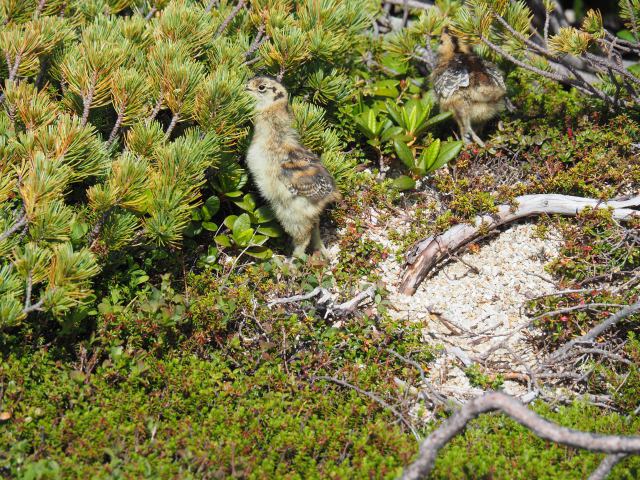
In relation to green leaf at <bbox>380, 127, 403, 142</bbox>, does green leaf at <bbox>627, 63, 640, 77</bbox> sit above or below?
above

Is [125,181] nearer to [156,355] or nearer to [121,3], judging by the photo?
[156,355]

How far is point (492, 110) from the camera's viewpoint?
6289 millimetres

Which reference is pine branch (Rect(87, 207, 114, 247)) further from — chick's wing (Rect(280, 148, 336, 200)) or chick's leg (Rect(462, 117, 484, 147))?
chick's leg (Rect(462, 117, 484, 147))

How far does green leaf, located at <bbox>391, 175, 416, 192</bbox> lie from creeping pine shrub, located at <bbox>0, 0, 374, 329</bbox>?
40 centimetres

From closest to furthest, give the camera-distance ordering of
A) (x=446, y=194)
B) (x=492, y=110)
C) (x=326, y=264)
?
(x=326, y=264) → (x=446, y=194) → (x=492, y=110)

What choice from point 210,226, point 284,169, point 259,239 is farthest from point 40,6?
point 259,239

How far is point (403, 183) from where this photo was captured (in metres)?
5.91

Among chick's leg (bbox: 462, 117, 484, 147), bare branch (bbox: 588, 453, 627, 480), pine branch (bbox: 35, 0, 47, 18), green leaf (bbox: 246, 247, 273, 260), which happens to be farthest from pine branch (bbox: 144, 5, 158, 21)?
bare branch (bbox: 588, 453, 627, 480)

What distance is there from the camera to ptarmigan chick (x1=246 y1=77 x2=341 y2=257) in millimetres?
5180

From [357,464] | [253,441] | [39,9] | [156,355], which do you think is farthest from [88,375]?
[39,9]

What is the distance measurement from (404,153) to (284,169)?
122 cm

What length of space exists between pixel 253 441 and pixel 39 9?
3608 mm

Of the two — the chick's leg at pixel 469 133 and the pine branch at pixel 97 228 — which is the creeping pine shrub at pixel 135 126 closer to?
the pine branch at pixel 97 228

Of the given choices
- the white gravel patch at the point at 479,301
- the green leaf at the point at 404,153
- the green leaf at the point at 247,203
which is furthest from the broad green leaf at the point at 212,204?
the green leaf at the point at 404,153
